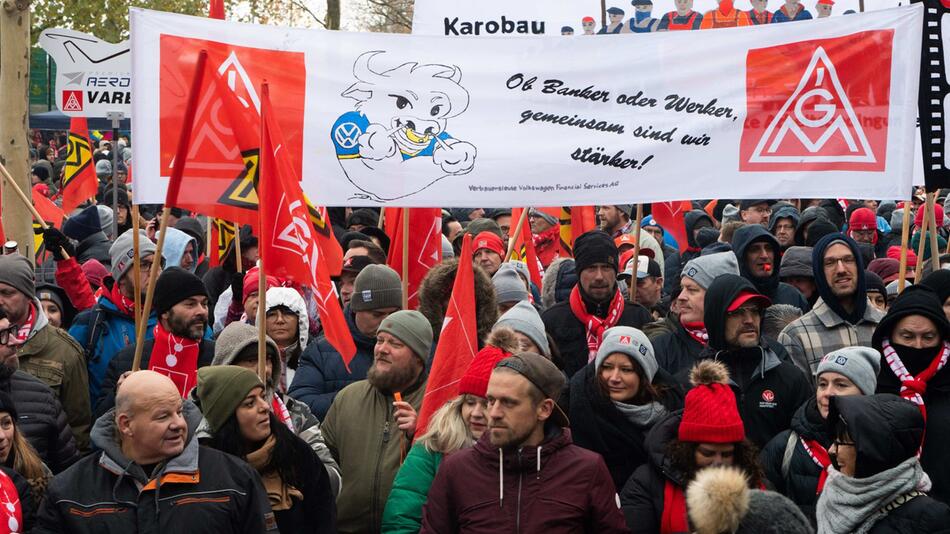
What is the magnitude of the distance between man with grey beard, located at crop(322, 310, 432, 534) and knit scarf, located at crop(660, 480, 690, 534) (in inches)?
49.0

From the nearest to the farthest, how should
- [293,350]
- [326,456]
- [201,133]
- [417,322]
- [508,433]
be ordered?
[508,433] < [326,456] < [417,322] < [201,133] < [293,350]

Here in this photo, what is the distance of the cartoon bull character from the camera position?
7418 mm

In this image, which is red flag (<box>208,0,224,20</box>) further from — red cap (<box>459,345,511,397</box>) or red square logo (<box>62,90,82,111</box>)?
red cap (<box>459,345,511,397</box>)

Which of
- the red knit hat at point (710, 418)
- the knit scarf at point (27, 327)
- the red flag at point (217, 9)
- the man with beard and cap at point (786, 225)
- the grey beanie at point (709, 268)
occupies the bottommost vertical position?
the red knit hat at point (710, 418)

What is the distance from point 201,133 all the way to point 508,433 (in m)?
2.80

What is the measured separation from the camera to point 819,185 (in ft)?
23.8

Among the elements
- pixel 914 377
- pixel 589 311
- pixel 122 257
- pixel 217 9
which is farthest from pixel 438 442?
pixel 217 9

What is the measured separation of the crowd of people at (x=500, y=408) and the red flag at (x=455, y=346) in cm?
8

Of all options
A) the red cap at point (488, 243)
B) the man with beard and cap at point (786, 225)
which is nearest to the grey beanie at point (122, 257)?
the red cap at point (488, 243)

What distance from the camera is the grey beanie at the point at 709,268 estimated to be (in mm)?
7379

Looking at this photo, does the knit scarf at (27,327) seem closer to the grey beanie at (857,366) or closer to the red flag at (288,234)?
the red flag at (288,234)

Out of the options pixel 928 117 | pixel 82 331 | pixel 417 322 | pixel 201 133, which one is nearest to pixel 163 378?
pixel 417 322

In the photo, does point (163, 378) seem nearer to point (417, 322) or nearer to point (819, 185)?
point (417, 322)

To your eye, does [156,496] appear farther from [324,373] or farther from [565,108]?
[565,108]
